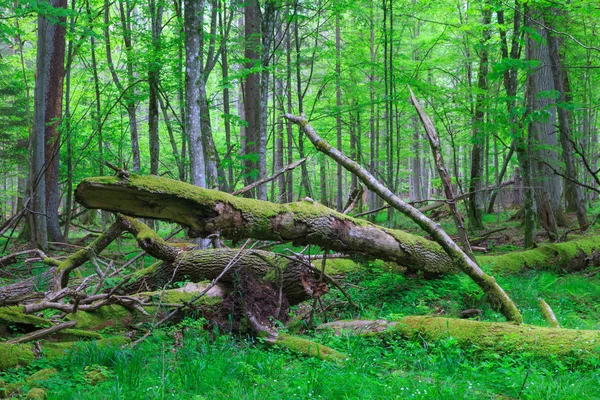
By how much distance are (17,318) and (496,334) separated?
14.6 ft

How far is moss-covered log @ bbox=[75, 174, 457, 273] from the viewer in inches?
136

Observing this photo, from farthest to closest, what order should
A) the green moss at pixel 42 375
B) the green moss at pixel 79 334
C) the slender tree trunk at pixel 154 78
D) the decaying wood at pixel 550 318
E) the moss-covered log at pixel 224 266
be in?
1. the slender tree trunk at pixel 154 78
2. the moss-covered log at pixel 224 266
3. the decaying wood at pixel 550 318
4. the green moss at pixel 79 334
5. the green moss at pixel 42 375

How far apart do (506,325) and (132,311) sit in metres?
3.95

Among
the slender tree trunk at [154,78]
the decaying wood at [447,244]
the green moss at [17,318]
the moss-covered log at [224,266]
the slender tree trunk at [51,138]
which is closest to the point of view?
the green moss at [17,318]

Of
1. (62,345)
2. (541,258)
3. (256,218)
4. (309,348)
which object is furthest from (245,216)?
(541,258)

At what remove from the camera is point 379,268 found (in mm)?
6695

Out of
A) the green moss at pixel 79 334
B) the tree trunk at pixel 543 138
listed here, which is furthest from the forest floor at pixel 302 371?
the tree trunk at pixel 543 138

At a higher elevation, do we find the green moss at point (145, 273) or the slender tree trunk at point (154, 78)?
the slender tree trunk at point (154, 78)

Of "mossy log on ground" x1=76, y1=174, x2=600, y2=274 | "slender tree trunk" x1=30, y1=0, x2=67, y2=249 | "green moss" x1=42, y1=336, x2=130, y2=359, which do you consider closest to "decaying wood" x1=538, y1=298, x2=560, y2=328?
"mossy log on ground" x1=76, y1=174, x2=600, y2=274

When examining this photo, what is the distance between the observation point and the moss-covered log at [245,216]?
346 cm

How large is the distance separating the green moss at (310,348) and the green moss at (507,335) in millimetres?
801

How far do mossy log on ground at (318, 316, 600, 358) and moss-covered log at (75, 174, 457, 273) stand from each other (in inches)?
42.4

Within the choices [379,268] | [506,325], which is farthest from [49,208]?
[506,325]

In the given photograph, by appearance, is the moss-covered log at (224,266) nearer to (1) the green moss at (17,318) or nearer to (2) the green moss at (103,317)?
(2) the green moss at (103,317)
